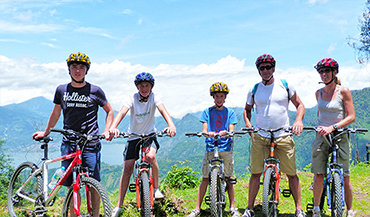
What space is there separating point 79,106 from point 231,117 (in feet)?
8.49

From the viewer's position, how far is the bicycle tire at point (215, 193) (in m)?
4.70

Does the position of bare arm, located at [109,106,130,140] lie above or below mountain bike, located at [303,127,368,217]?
above

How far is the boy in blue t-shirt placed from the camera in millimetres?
5371

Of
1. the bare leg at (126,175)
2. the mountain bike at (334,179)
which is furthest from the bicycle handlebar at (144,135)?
the mountain bike at (334,179)

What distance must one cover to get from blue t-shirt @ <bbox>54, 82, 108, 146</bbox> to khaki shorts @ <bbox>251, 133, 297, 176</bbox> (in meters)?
2.63

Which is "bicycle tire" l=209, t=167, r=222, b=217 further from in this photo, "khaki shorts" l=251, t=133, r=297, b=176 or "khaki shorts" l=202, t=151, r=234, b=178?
"khaki shorts" l=251, t=133, r=297, b=176

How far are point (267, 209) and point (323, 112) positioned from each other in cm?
190

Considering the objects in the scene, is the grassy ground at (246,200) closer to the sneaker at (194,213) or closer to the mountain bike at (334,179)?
the sneaker at (194,213)

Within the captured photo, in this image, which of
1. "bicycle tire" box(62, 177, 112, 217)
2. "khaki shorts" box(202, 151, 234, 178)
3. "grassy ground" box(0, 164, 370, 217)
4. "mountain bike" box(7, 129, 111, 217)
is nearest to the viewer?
"bicycle tire" box(62, 177, 112, 217)

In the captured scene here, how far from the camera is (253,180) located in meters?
5.30

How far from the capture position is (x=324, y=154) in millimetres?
5086

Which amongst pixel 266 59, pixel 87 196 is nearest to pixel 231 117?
pixel 266 59

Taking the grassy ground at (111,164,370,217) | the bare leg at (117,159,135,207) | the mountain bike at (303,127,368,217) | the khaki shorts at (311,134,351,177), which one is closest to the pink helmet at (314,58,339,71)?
the mountain bike at (303,127,368,217)

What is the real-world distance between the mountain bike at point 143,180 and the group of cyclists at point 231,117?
16 centimetres
